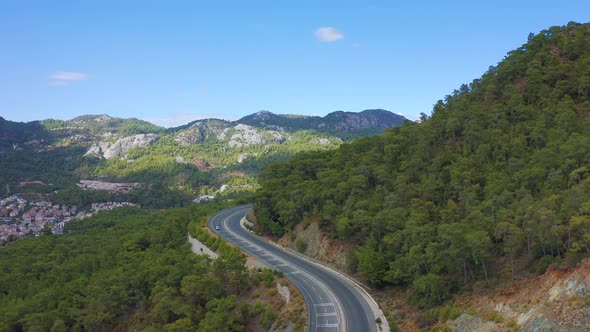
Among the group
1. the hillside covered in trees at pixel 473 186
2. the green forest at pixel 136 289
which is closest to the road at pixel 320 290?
the hillside covered in trees at pixel 473 186

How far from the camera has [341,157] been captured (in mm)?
82750

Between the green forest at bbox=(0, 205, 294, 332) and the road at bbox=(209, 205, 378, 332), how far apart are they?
4621 millimetres

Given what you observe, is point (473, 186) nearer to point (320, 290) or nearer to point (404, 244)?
point (404, 244)

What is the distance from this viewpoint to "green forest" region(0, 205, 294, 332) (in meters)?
48.9

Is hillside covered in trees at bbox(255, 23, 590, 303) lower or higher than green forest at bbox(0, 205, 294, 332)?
higher

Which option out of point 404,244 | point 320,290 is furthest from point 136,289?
point 404,244

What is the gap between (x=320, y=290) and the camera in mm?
50750

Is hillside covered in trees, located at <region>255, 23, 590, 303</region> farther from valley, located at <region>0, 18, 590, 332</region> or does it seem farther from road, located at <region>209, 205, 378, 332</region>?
road, located at <region>209, 205, 378, 332</region>

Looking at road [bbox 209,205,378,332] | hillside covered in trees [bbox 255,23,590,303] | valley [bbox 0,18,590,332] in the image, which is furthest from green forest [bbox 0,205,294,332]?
hillside covered in trees [bbox 255,23,590,303]

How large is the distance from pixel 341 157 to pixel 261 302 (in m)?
39.1

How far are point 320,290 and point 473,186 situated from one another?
23218 mm

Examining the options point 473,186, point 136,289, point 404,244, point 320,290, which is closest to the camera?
point 404,244

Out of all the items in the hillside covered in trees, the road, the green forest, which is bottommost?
the green forest

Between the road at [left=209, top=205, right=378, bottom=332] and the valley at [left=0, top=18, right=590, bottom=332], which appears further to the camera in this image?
the road at [left=209, top=205, right=378, bottom=332]
